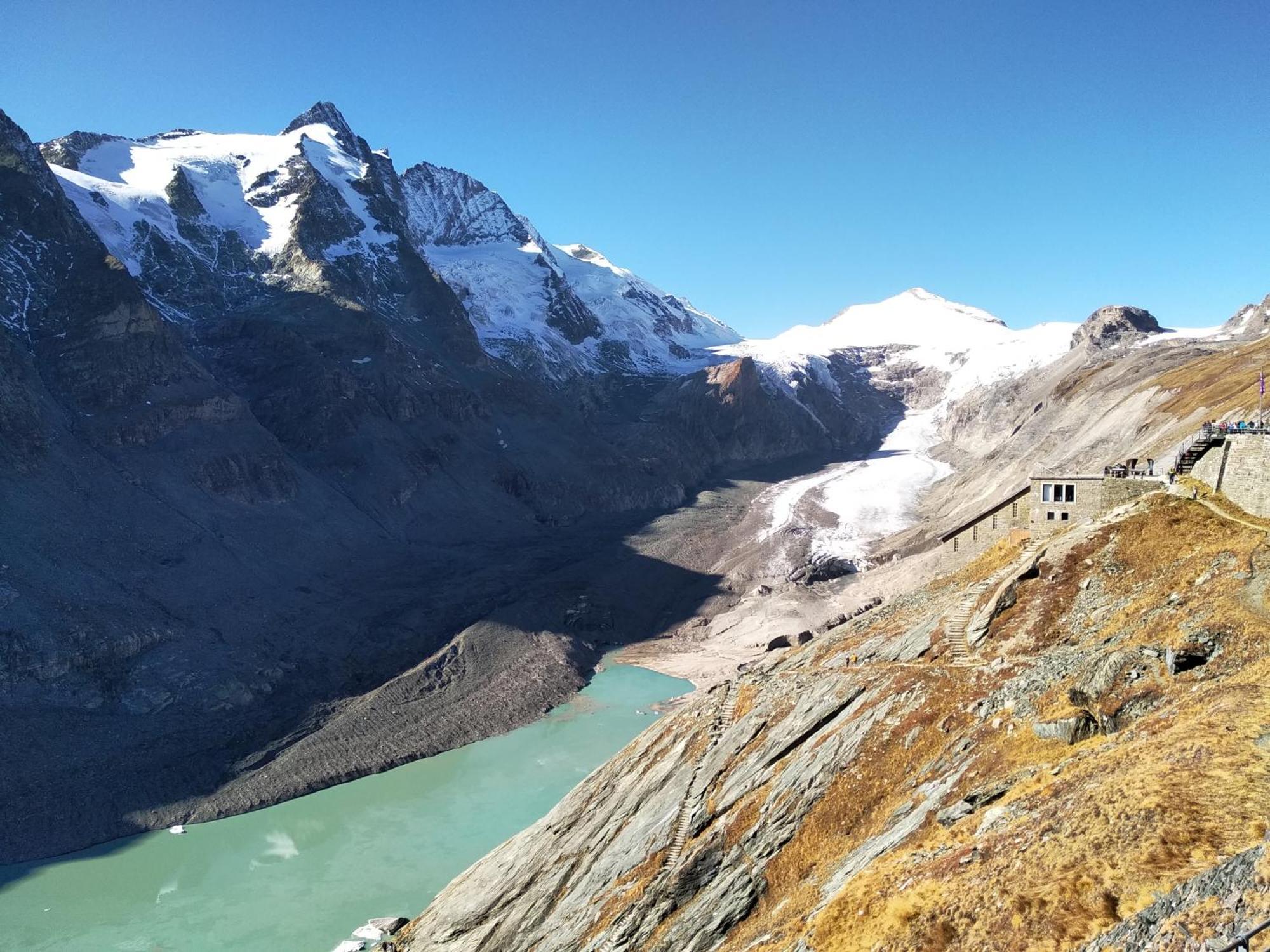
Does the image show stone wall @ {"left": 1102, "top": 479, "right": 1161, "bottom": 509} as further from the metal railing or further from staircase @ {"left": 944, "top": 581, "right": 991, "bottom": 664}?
the metal railing

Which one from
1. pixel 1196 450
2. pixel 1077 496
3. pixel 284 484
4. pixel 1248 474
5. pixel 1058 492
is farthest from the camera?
pixel 284 484

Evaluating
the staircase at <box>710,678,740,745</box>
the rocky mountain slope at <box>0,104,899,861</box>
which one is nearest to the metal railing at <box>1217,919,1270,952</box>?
the staircase at <box>710,678,740,745</box>

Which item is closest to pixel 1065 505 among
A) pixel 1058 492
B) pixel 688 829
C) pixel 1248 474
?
pixel 1058 492

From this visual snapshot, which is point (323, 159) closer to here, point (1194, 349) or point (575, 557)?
point (575, 557)

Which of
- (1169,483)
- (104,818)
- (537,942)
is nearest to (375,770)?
(104,818)

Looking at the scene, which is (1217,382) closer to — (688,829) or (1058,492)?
(1058,492)

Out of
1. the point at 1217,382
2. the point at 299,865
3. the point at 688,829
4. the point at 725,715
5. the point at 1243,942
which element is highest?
the point at 1217,382
